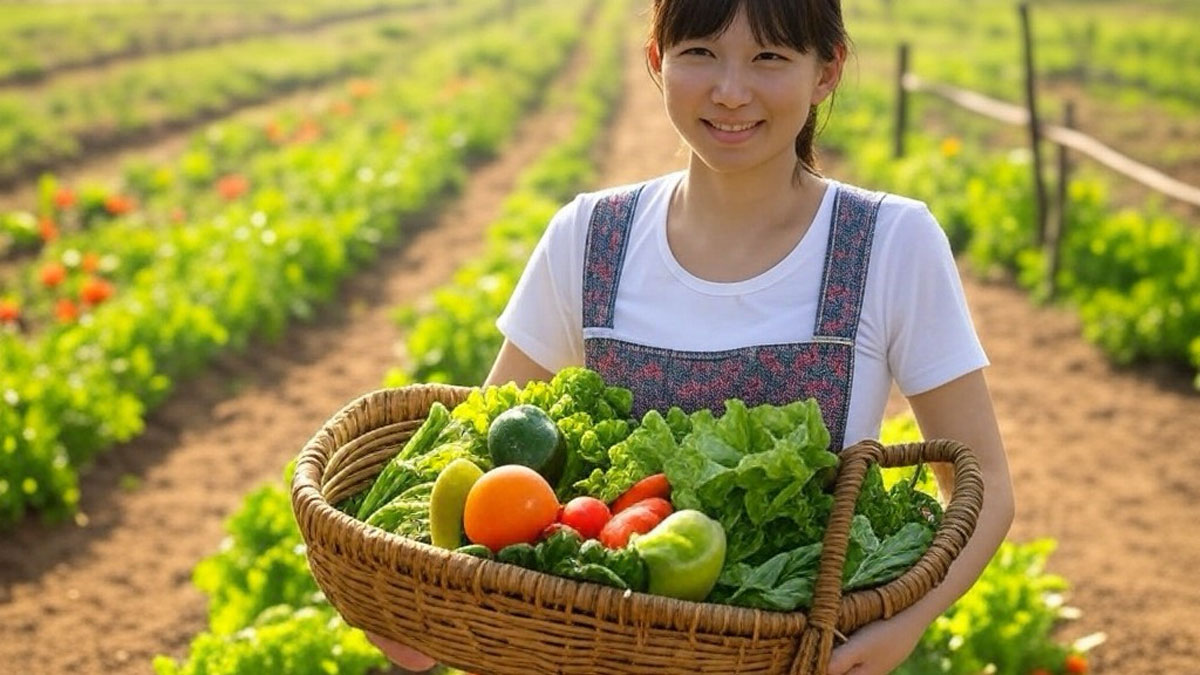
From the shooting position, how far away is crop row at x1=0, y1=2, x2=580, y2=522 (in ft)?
21.8

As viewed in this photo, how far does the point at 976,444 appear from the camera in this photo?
253cm

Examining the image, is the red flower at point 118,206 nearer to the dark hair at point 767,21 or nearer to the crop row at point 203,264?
the crop row at point 203,264

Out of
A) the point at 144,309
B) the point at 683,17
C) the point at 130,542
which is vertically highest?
the point at 683,17

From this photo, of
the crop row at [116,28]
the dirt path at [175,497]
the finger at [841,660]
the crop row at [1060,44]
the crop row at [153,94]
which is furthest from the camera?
the crop row at [1060,44]

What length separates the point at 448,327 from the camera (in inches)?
292

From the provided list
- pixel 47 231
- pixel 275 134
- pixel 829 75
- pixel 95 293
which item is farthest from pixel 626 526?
pixel 275 134

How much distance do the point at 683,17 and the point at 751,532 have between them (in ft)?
2.89

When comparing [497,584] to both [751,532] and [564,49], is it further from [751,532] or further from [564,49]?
[564,49]

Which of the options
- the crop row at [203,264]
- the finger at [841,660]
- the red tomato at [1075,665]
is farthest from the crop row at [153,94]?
the finger at [841,660]

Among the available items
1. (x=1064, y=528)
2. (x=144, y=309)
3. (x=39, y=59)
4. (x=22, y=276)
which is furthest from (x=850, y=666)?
(x=39, y=59)

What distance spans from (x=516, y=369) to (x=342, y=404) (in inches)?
198

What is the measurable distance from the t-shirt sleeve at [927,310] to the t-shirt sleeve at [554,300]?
610 millimetres

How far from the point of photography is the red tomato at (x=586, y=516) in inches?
86.8

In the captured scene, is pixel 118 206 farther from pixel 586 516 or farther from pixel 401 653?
pixel 586 516
